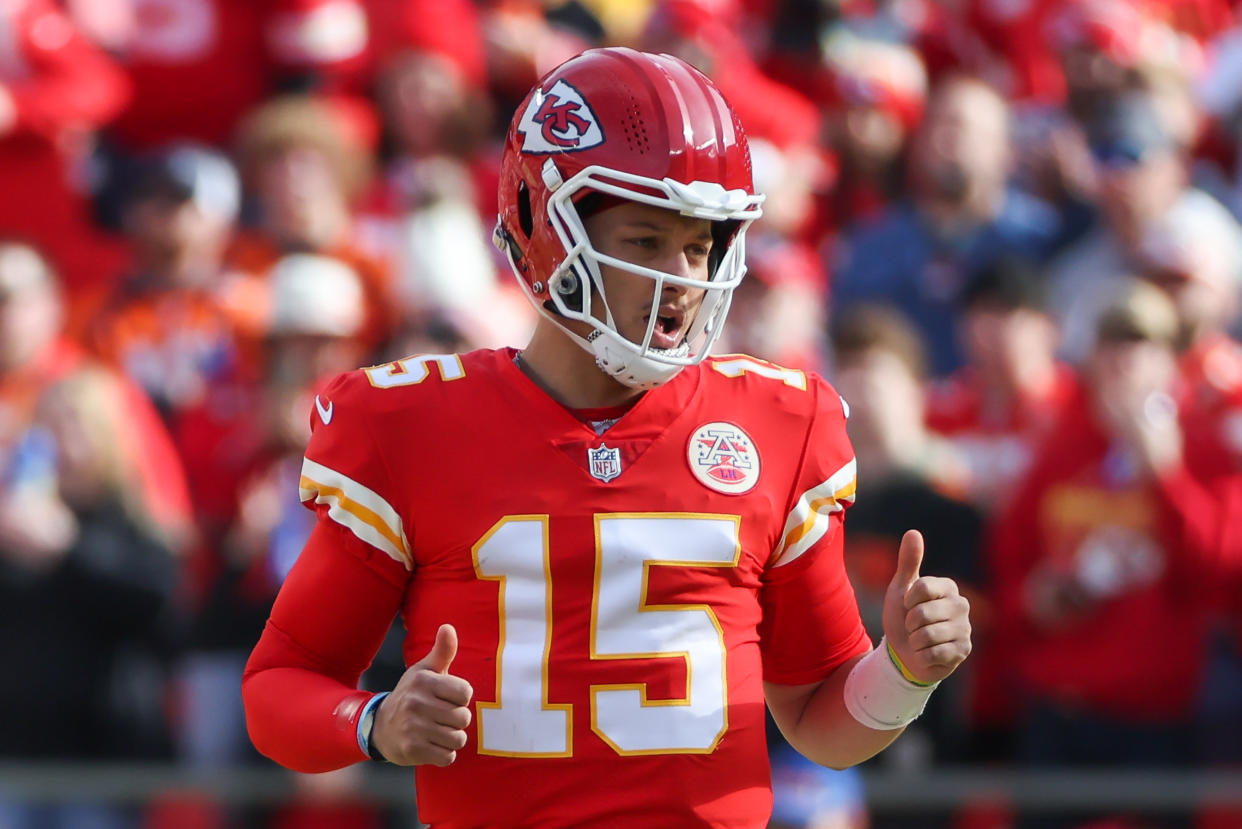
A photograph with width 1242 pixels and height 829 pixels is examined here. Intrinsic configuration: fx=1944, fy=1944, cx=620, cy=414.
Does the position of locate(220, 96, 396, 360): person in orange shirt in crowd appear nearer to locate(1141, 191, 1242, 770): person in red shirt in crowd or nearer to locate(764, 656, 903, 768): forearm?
locate(1141, 191, 1242, 770): person in red shirt in crowd

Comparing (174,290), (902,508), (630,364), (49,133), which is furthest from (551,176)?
(49,133)

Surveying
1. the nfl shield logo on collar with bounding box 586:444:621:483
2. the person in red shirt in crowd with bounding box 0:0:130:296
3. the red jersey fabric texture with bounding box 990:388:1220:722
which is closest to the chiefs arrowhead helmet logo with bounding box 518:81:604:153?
the nfl shield logo on collar with bounding box 586:444:621:483

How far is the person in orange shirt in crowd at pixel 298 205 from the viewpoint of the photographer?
6.93 metres

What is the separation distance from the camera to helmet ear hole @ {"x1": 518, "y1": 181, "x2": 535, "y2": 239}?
315 cm

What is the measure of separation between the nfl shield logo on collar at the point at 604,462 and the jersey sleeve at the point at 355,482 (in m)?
0.30

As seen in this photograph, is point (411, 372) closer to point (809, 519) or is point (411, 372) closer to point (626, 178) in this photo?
point (626, 178)

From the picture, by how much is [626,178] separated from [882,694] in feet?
2.95

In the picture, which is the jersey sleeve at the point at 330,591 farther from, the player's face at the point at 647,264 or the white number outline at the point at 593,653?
the player's face at the point at 647,264

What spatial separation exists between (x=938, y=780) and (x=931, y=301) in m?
1.99

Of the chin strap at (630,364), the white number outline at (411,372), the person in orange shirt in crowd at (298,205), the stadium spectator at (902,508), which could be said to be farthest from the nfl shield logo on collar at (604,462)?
the person in orange shirt in crowd at (298,205)

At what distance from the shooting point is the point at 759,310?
639 cm

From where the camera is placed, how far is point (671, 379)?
124 inches

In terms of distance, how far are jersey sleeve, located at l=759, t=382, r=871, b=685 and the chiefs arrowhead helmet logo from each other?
1.93ft

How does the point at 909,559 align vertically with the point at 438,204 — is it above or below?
above
